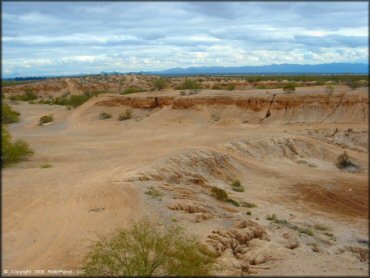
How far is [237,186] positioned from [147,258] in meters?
12.9

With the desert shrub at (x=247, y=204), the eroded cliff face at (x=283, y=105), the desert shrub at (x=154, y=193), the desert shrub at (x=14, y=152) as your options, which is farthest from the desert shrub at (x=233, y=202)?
the eroded cliff face at (x=283, y=105)

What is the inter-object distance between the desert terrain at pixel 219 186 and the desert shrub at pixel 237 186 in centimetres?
43

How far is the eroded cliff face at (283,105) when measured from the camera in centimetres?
3831

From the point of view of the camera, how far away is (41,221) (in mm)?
14703

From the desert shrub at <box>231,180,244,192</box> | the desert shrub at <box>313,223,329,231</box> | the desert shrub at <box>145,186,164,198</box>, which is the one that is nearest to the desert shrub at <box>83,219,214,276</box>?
the desert shrub at <box>145,186,164,198</box>

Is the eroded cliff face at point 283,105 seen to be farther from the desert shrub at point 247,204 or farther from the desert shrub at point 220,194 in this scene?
the desert shrub at point 220,194

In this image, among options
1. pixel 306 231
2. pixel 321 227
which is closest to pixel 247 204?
pixel 321 227

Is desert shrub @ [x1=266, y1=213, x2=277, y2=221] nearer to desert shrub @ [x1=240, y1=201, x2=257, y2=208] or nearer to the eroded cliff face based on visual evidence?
desert shrub @ [x1=240, y1=201, x2=257, y2=208]

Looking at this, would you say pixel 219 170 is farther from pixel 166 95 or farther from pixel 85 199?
pixel 166 95

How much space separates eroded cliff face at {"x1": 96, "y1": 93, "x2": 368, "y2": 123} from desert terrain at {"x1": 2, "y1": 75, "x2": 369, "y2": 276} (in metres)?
0.17

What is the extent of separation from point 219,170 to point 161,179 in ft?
17.0

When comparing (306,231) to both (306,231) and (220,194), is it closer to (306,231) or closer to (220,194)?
(306,231)

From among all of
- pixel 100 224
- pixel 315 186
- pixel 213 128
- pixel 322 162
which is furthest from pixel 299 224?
pixel 213 128

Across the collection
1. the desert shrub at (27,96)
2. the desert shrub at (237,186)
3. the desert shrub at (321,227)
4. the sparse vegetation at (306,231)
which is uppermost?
the sparse vegetation at (306,231)
